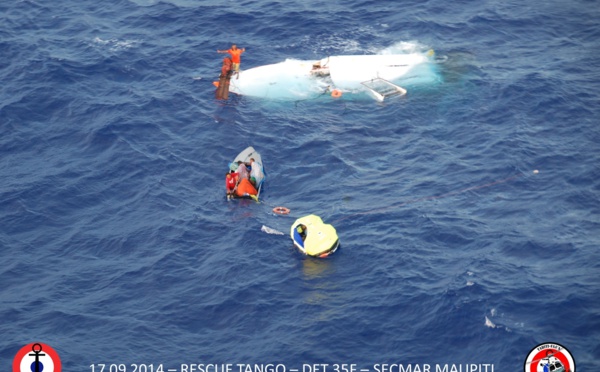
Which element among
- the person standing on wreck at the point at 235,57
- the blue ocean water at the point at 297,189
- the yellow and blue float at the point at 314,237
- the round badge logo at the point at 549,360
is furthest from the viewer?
the person standing on wreck at the point at 235,57

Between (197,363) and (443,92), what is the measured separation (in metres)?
36.6

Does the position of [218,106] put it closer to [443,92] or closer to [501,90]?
[443,92]

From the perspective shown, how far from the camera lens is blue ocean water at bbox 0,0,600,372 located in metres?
50.0

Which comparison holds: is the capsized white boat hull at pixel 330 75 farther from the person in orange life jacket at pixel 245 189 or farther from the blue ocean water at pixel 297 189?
the person in orange life jacket at pixel 245 189

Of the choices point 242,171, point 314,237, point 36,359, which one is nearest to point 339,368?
point 314,237

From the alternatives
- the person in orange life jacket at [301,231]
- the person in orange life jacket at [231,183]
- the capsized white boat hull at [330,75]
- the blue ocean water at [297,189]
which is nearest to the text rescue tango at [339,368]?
the blue ocean water at [297,189]

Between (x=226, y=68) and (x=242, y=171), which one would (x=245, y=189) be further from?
(x=226, y=68)

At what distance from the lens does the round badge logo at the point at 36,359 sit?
45.8 m

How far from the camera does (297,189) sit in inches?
2510

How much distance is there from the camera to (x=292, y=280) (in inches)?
2130

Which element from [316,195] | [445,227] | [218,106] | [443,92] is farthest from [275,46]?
[445,227]

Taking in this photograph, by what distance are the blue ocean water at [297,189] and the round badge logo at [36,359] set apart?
0.88 meters

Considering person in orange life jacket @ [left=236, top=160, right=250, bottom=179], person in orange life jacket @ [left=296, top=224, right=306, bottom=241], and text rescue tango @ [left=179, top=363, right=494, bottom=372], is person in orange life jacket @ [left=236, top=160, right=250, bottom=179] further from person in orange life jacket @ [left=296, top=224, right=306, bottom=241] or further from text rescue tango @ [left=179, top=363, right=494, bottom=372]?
text rescue tango @ [left=179, top=363, right=494, bottom=372]

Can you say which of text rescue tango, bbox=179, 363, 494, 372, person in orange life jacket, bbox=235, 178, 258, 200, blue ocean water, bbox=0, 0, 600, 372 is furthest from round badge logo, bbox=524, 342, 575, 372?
person in orange life jacket, bbox=235, 178, 258, 200
